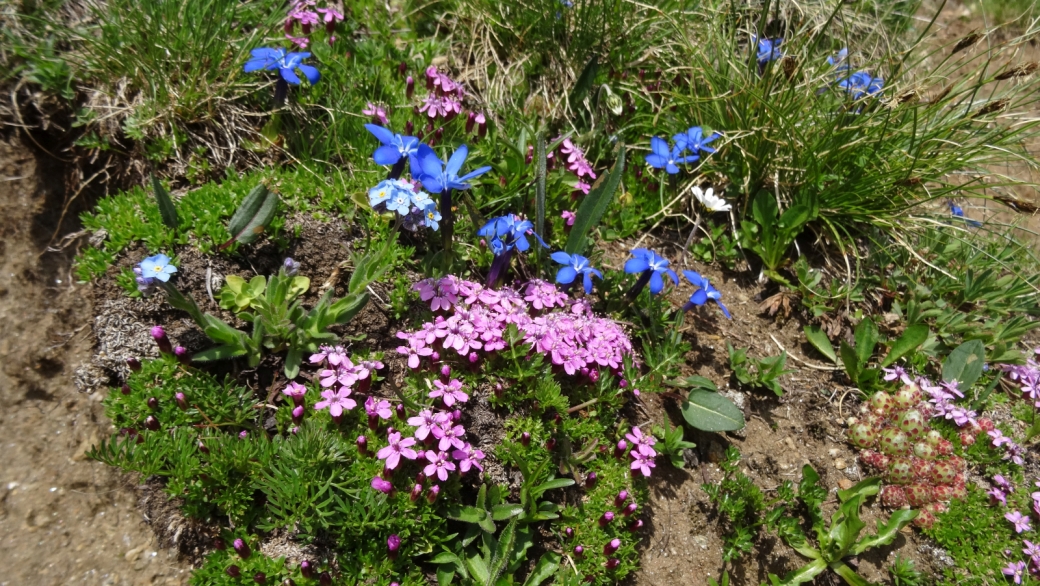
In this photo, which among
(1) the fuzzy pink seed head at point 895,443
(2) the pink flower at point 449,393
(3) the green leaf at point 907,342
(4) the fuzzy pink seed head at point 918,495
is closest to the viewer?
(2) the pink flower at point 449,393

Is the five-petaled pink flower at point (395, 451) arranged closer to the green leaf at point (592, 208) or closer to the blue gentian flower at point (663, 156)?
the green leaf at point (592, 208)

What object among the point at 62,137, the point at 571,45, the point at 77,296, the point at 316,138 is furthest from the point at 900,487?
the point at 62,137

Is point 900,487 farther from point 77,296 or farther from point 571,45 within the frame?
point 77,296

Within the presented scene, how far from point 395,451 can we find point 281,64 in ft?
6.99

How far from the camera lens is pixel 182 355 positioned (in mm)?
3035

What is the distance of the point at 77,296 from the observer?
370cm

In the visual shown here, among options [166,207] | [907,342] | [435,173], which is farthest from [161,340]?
[907,342]

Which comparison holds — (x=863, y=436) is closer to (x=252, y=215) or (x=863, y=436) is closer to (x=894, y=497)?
(x=894, y=497)

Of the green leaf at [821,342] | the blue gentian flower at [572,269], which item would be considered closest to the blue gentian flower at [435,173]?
the blue gentian flower at [572,269]

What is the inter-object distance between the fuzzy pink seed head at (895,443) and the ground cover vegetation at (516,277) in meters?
0.02

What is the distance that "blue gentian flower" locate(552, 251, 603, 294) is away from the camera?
343cm

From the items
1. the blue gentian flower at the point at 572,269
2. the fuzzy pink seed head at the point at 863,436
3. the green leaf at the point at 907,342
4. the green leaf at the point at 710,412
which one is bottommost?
the fuzzy pink seed head at the point at 863,436

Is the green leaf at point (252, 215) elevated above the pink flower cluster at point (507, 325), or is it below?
above

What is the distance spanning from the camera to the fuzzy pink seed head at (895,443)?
3.78 m
